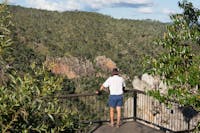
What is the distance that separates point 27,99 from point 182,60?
4.22 metres

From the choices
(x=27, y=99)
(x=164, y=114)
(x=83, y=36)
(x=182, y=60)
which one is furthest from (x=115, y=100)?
(x=83, y=36)

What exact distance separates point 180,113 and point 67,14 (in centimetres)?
6955

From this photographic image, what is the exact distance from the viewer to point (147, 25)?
9788cm

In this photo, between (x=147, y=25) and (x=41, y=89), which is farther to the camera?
(x=147, y=25)

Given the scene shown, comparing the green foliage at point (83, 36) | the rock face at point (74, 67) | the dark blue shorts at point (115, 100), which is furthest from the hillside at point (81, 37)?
the dark blue shorts at point (115, 100)

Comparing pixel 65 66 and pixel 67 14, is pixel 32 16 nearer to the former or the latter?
pixel 67 14

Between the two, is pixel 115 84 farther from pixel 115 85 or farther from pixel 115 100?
pixel 115 100

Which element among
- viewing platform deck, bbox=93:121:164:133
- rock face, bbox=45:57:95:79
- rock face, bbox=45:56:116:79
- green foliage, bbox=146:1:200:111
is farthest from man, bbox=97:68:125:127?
rock face, bbox=45:57:95:79

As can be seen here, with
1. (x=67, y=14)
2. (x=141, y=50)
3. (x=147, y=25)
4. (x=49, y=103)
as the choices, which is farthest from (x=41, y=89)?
(x=147, y=25)

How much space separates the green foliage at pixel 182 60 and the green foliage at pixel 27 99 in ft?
10.9

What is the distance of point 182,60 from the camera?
7.60 metres

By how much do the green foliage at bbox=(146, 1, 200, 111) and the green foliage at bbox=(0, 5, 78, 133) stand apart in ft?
10.9

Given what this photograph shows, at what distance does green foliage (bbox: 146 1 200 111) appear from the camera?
7207mm

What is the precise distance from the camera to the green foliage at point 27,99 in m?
3.85
